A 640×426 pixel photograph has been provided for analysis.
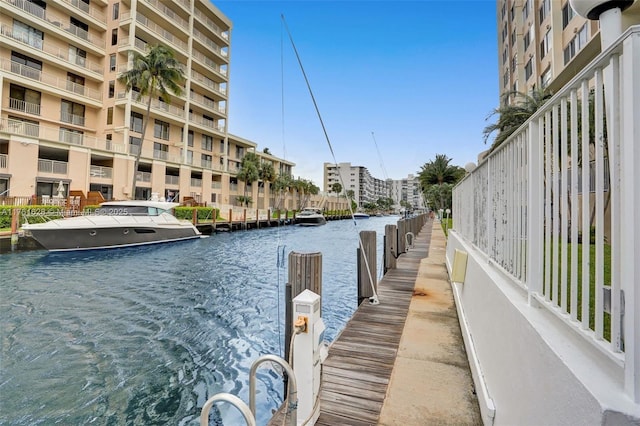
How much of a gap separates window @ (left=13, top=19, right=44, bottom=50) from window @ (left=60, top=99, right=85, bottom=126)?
13.4ft

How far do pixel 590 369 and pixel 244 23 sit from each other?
1990 inches

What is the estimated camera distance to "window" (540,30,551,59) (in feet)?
64.1

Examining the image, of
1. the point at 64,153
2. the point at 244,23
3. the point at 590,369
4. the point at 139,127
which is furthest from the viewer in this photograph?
the point at 244,23

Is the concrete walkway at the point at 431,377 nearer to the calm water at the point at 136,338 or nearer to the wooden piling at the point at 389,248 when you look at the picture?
the calm water at the point at 136,338

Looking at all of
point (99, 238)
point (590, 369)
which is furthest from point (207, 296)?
point (99, 238)

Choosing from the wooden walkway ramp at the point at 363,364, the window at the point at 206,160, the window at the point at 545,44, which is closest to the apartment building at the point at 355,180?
the window at the point at 206,160

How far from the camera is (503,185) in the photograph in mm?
2889

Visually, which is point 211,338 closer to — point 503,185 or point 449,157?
point 503,185

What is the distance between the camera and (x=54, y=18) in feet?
83.8

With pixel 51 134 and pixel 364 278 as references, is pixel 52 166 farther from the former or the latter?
pixel 364 278

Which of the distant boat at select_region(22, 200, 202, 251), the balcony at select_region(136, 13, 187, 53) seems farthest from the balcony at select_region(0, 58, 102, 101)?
the distant boat at select_region(22, 200, 202, 251)

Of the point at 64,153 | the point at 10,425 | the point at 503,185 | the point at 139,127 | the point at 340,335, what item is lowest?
the point at 10,425

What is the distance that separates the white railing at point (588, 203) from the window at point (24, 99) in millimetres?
31105

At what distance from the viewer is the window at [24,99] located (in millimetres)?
22619
